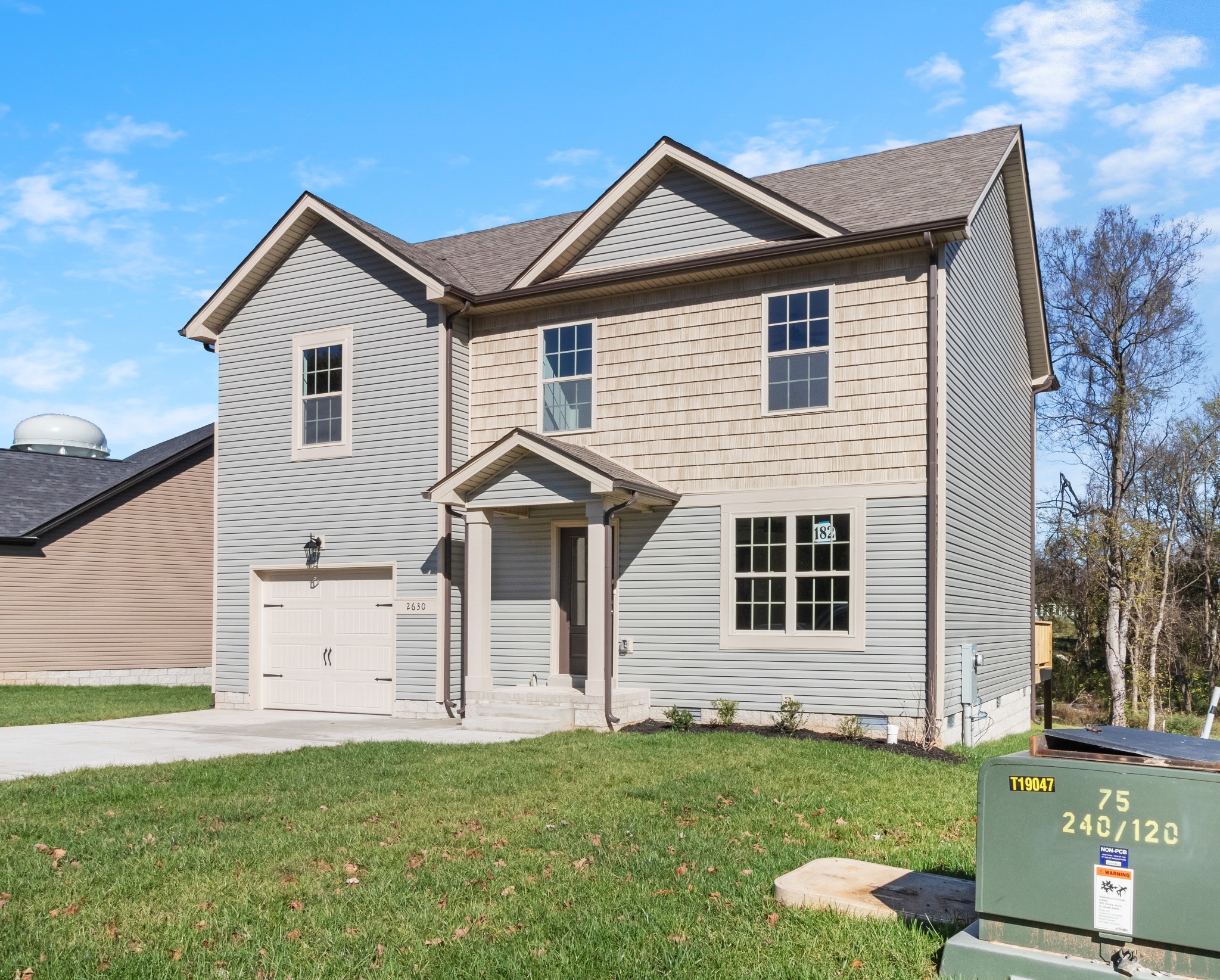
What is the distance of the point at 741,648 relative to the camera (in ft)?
45.3

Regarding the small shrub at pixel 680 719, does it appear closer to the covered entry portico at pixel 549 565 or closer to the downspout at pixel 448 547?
the covered entry portico at pixel 549 565

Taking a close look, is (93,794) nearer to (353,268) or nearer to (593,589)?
(593,589)

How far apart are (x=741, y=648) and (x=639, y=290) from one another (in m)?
4.88

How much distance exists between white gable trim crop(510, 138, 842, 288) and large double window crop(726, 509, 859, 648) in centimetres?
358

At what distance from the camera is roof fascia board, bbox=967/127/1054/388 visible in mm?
16578

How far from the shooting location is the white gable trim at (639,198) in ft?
45.6

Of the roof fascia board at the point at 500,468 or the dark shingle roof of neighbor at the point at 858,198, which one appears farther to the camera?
the dark shingle roof of neighbor at the point at 858,198

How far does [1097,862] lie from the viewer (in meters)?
4.21

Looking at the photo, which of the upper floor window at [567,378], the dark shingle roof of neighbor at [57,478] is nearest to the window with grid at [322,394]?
the upper floor window at [567,378]

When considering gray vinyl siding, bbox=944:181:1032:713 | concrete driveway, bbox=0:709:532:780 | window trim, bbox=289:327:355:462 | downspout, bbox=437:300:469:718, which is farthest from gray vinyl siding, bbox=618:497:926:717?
window trim, bbox=289:327:355:462

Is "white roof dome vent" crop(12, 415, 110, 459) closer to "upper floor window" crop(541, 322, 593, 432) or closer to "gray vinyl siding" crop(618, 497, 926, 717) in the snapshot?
"upper floor window" crop(541, 322, 593, 432)

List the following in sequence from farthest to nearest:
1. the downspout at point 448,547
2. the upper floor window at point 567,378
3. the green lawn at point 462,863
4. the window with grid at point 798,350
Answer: the downspout at point 448,547 < the upper floor window at point 567,378 < the window with grid at point 798,350 < the green lawn at point 462,863

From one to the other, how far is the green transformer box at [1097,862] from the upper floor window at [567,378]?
36.3ft

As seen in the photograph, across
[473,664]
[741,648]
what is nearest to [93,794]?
[473,664]
